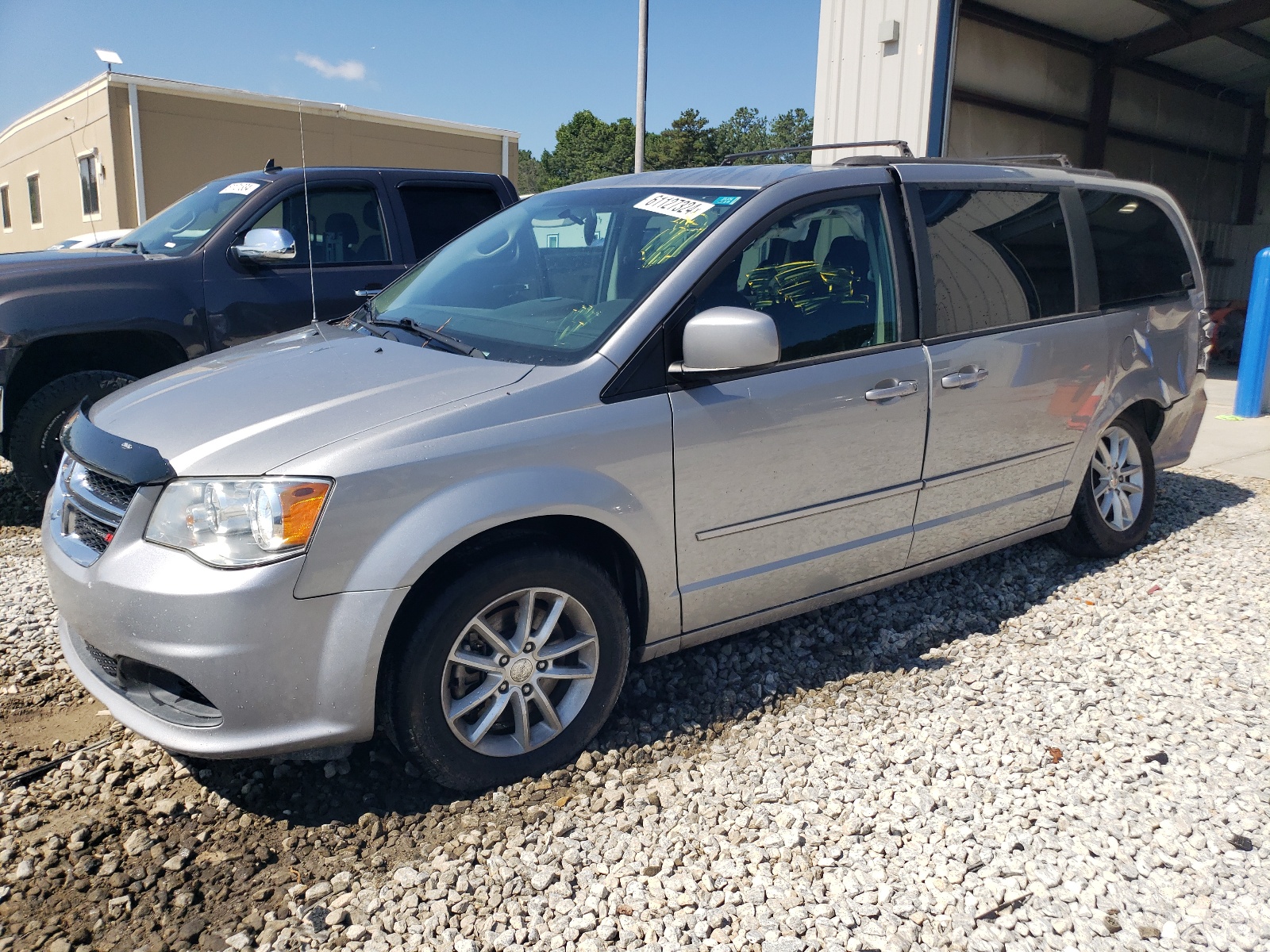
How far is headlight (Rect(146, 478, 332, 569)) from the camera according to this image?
2.34 meters

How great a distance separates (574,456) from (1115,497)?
10.6 feet

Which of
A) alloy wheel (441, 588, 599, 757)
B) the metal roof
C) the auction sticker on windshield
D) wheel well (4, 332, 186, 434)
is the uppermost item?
the metal roof

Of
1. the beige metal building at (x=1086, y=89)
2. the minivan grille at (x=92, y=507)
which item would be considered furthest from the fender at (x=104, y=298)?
the beige metal building at (x=1086, y=89)

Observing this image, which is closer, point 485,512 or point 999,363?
point 485,512

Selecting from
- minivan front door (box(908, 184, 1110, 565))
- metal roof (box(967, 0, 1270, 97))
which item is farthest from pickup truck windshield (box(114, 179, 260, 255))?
metal roof (box(967, 0, 1270, 97))

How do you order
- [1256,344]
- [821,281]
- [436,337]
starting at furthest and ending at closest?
[1256,344] < [821,281] < [436,337]

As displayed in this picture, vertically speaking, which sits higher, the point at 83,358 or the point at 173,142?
the point at 173,142

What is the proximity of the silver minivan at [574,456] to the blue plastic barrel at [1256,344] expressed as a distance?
16.7 ft

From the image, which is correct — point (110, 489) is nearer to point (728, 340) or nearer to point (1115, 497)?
point (728, 340)

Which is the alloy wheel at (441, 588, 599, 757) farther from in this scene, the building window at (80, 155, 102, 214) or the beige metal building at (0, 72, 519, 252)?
the building window at (80, 155, 102, 214)

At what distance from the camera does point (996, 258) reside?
12.6ft

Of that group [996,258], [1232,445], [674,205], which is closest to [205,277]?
[674,205]

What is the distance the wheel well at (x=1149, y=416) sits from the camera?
185 inches

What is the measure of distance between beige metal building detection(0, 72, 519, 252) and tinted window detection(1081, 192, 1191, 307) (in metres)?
21.2
